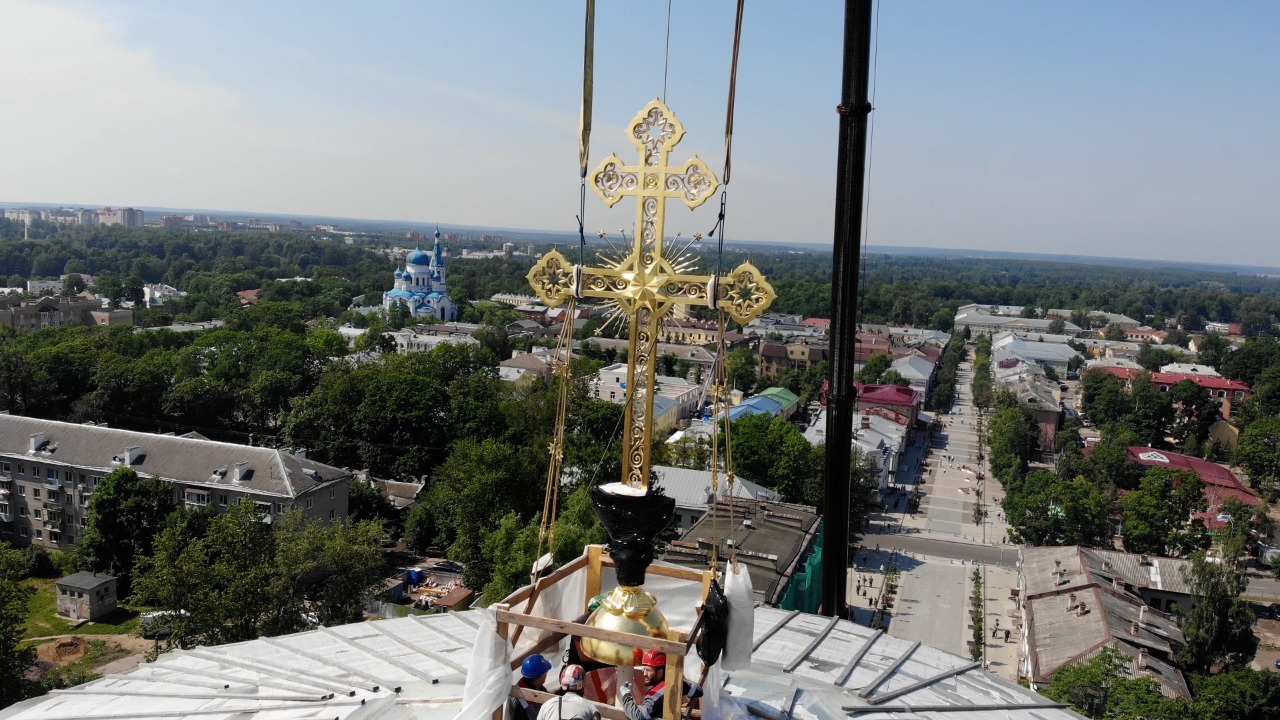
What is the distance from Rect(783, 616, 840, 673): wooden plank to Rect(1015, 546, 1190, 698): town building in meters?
20.2

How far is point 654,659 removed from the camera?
280 inches

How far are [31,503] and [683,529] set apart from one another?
97.1 ft

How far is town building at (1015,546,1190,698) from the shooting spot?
1145 inches

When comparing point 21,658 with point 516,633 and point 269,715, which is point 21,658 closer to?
point 269,715

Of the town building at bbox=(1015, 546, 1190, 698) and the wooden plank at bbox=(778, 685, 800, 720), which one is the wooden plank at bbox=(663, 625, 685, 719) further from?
the town building at bbox=(1015, 546, 1190, 698)

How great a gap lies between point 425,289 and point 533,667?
113 meters

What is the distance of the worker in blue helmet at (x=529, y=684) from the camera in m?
6.75

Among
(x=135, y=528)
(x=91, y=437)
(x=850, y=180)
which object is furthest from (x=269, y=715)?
(x=91, y=437)

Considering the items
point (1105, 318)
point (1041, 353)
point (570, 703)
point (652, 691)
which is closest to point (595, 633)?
point (570, 703)

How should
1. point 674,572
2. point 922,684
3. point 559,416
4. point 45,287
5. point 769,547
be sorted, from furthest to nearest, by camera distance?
point 45,287
point 769,547
point 922,684
point 674,572
point 559,416

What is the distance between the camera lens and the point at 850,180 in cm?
1588

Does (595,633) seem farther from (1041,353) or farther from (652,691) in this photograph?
(1041,353)

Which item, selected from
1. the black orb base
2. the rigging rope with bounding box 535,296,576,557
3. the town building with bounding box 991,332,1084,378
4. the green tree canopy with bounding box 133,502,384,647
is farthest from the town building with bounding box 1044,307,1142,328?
the black orb base

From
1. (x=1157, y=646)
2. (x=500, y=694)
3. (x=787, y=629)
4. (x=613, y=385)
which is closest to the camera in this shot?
(x=500, y=694)
